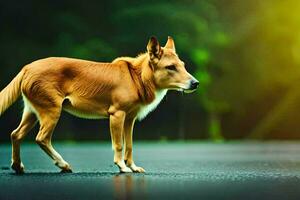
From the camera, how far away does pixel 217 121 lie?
2034cm

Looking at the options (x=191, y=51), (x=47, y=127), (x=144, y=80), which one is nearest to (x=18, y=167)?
(x=47, y=127)

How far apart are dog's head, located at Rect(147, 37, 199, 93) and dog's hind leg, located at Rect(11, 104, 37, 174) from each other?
4.05ft

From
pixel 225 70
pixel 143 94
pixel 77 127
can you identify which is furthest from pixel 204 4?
pixel 143 94

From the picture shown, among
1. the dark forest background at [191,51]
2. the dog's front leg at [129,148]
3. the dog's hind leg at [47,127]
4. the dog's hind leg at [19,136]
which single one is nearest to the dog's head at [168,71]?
the dog's front leg at [129,148]

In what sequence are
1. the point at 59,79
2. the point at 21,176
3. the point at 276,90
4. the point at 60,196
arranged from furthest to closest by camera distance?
the point at 276,90 < the point at 59,79 < the point at 21,176 < the point at 60,196

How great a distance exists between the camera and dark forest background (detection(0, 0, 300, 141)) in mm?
19594

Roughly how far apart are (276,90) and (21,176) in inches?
649

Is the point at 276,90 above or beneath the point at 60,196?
above

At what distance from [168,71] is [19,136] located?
59.5 inches

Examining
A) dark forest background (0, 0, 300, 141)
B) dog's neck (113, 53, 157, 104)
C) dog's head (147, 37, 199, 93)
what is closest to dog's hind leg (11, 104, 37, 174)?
dog's neck (113, 53, 157, 104)

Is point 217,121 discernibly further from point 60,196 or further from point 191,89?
point 60,196

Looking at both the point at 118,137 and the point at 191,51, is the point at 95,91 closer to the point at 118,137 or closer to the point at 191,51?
the point at 118,137

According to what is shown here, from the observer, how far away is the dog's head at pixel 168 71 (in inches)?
268

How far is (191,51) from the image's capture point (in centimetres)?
2094
